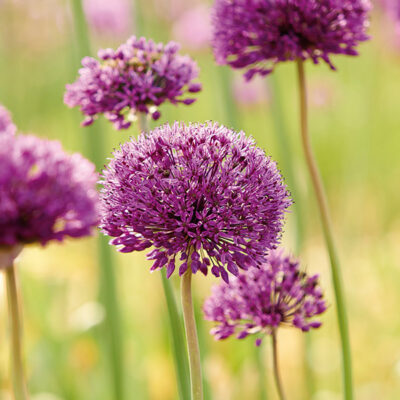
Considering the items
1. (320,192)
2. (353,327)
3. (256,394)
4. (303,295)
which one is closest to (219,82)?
(320,192)

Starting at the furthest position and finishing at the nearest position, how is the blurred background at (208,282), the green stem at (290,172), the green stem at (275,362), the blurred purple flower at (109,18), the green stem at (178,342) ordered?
the blurred purple flower at (109,18) → the blurred background at (208,282) → the green stem at (290,172) → the green stem at (178,342) → the green stem at (275,362)

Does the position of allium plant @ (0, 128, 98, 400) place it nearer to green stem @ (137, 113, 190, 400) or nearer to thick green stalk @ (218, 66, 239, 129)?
green stem @ (137, 113, 190, 400)

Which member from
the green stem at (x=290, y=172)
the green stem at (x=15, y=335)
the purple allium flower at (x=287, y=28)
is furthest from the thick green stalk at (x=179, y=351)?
the green stem at (x=290, y=172)

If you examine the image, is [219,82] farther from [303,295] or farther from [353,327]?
[353,327]

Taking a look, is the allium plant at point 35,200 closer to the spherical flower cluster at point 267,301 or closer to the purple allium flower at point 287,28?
the spherical flower cluster at point 267,301

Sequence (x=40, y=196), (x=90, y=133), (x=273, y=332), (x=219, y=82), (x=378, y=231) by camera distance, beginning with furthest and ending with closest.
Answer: (x=378, y=231) < (x=219, y=82) < (x=90, y=133) < (x=273, y=332) < (x=40, y=196)

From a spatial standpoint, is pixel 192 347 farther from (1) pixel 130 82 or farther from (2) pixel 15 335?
(1) pixel 130 82
